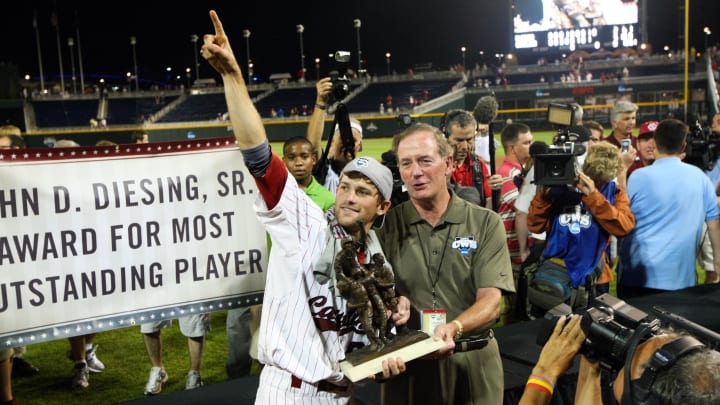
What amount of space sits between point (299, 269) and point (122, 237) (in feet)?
5.59

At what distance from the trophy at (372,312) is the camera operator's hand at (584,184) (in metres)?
2.19

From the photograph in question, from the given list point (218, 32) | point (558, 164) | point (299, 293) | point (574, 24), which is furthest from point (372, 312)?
point (574, 24)

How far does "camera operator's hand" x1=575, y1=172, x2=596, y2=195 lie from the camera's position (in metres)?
4.02

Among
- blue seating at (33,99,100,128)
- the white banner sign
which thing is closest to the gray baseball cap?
the white banner sign

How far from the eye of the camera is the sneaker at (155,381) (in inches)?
195

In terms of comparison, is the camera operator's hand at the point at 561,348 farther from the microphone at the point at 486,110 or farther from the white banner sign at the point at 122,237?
the microphone at the point at 486,110

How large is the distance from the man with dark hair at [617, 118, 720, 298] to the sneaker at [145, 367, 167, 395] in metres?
3.68

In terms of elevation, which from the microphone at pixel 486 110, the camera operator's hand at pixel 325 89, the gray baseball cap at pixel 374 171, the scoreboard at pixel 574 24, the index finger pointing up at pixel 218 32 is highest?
the scoreboard at pixel 574 24

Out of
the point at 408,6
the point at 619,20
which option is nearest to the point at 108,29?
the point at 408,6

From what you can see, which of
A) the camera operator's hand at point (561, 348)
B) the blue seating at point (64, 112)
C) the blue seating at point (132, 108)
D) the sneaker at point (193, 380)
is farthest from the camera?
the blue seating at point (132, 108)

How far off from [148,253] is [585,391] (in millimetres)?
2396

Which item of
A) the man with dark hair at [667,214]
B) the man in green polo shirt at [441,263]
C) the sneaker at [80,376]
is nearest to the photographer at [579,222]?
the man with dark hair at [667,214]

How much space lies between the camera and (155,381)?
5.00m

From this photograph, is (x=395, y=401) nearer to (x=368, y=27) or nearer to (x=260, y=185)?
(x=260, y=185)
